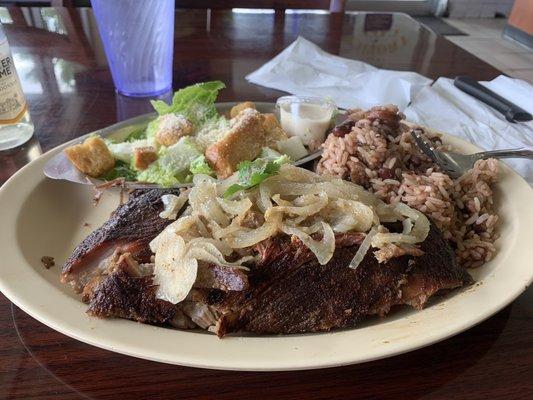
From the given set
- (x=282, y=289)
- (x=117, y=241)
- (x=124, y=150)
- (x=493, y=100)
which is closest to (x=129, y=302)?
(x=117, y=241)

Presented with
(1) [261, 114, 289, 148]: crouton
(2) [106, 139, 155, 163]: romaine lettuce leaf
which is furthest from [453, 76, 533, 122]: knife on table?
(2) [106, 139, 155, 163]: romaine lettuce leaf

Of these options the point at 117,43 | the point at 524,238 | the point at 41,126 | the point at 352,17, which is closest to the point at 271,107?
the point at 117,43

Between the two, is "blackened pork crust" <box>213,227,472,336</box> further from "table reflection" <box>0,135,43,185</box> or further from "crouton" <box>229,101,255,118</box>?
"table reflection" <box>0,135,43,185</box>

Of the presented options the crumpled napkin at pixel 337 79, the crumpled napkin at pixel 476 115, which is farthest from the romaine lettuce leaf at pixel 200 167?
the crumpled napkin at pixel 476 115

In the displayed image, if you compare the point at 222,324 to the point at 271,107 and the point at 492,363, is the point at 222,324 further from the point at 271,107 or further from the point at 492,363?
the point at 271,107

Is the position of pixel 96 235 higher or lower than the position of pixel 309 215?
lower
